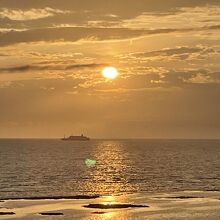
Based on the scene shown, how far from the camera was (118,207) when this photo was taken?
8938cm

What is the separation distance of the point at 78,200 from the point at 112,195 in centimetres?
1310

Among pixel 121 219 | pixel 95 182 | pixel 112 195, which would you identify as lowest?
pixel 121 219

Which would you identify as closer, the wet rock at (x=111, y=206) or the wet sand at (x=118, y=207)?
the wet sand at (x=118, y=207)

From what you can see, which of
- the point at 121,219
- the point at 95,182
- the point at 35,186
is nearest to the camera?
the point at 121,219

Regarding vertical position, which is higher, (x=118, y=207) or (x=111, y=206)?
(x=111, y=206)

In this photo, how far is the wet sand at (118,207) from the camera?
78800 millimetres

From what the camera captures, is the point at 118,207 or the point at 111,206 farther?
the point at 111,206

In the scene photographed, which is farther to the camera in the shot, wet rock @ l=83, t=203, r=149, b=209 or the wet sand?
wet rock @ l=83, t=203, r=149, b=209

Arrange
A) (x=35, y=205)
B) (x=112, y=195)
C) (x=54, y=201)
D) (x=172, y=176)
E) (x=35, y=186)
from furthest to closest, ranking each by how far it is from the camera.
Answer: (x=172, y=176), (x=35, y=186), (x=112, y=195), (x=54, y=201), (x=35, y=205)

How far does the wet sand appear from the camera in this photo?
78.8 metres

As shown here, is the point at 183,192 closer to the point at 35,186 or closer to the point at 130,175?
the point at 35,186

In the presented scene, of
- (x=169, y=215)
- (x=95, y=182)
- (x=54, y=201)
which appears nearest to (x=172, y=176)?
(x=95, y=182)

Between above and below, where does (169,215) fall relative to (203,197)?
below

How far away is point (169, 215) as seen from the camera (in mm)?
79312
